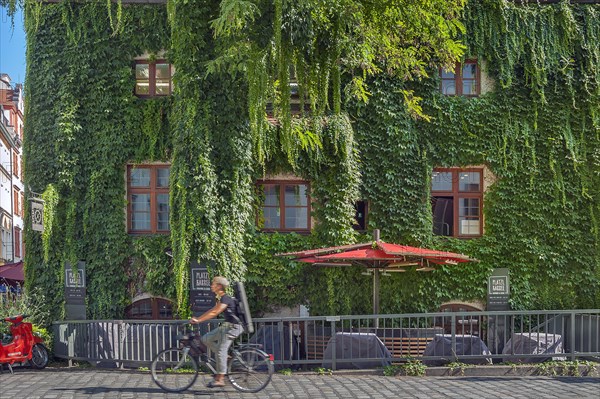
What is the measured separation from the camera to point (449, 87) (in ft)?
70.0

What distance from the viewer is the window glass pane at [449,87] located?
69.9 ft

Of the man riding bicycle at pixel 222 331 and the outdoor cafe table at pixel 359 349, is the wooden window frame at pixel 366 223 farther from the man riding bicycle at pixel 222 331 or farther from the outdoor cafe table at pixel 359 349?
the man riding bicycle at pixel 222 331

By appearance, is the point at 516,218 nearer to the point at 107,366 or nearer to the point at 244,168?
the point at 244,168

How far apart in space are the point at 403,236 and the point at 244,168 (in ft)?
14.4

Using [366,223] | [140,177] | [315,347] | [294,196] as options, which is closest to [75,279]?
[140,177]

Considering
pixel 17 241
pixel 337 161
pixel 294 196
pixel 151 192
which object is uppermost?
Result: pixel 337 161

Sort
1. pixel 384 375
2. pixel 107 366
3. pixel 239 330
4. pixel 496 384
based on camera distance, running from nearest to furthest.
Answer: pixel 239 330 → pixel 496 384 → pixel 384 375 → pixel 107 366

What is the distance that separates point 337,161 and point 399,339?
6103mm

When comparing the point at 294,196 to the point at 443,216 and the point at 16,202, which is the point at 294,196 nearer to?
the point at 443,216

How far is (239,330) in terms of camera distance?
12.4m

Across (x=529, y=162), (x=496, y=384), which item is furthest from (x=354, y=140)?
(x=496, y=384)

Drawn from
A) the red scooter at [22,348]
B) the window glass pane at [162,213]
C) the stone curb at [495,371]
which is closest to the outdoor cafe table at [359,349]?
the stone curb at [495,371]

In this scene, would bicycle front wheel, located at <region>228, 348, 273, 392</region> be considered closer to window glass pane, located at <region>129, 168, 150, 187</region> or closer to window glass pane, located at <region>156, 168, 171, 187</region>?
window glass pane, located at <region>156, 168, 171, 187</region>

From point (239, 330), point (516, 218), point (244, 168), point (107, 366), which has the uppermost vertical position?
point (244, 168)
